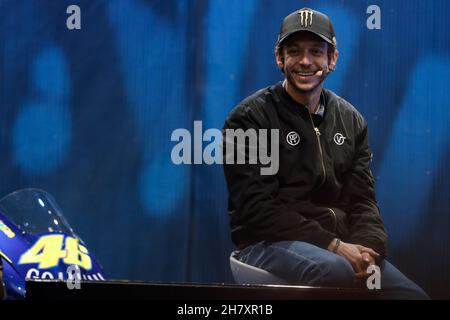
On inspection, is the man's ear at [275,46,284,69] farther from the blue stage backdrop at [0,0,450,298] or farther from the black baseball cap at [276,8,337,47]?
the blue stage backdrop at [0,0,450,298]

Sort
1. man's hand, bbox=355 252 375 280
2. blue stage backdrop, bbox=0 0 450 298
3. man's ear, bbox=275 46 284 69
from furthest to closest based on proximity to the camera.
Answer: blue stage backdrop, bbox=0 0 450 298 < man's ear, bbox=275 46 284 69 < man's hand, bbox=355 252 375 280

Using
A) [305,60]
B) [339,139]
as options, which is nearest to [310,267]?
[339,139]

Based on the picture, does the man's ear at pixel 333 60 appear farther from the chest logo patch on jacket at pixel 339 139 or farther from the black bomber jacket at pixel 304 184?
the chest logo patch on jacket at pixel 339 139

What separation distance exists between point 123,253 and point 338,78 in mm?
1315

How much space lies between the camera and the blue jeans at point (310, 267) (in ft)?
10.2

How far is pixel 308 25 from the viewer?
3371mm

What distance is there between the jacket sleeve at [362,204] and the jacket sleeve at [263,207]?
0.54 feet

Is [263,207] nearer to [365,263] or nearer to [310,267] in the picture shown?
[310,267]

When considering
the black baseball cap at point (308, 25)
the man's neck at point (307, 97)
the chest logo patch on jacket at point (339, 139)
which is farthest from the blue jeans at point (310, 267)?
the black baseball cap at point (308, 25)

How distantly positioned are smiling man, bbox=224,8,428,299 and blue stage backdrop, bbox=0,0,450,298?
0.22 m

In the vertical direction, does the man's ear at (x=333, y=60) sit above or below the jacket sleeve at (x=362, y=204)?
above

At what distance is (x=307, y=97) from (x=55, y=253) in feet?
4.16

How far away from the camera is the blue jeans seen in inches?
122

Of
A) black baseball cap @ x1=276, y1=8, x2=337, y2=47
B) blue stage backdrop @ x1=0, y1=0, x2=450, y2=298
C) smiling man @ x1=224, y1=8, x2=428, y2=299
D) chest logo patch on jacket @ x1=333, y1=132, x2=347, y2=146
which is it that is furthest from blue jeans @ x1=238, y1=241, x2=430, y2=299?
black baseball cap @ x1=276, y1=8, x2=337, y2=47
